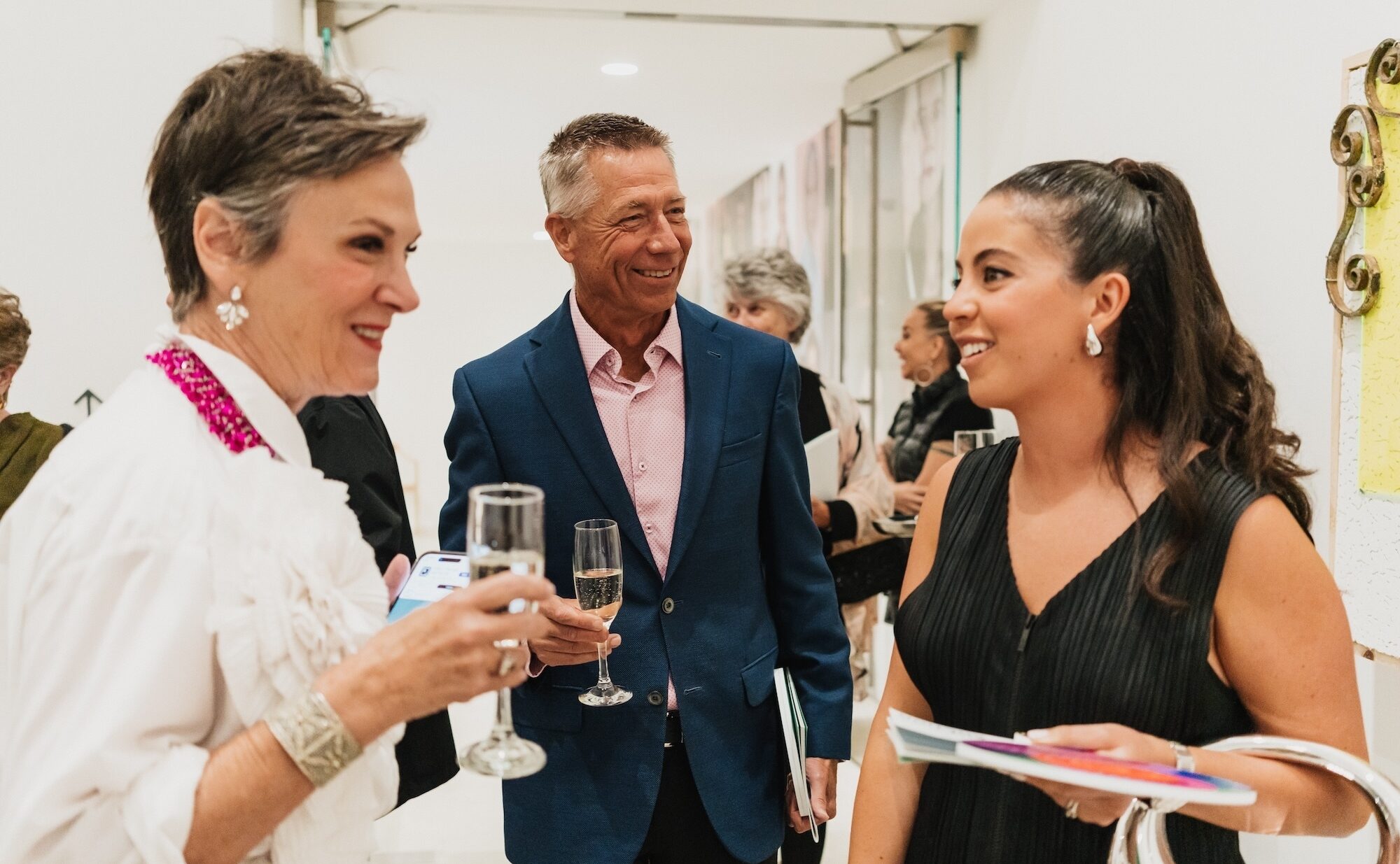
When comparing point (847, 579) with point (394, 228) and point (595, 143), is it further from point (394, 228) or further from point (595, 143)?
point (394, 228)

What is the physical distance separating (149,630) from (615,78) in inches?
187

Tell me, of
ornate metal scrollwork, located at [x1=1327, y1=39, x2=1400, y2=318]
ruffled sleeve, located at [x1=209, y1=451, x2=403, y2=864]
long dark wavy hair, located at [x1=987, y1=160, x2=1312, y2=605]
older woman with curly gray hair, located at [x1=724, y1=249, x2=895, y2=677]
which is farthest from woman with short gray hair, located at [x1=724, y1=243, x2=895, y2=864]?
ruffled sleeve, located at [x1=209, y1=451, x2=403, y2=864]

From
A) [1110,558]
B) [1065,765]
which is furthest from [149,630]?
[1110,558]

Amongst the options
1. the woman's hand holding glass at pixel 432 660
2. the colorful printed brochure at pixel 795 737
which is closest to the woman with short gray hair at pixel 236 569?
the woman's hand holding glass at pixel 432 660

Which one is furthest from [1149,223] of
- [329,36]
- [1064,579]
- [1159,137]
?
[329,36]

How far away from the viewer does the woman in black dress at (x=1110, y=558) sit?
1359mm

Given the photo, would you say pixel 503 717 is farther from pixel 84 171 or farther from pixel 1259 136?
pixel 84 171

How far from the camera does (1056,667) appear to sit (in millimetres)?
1471

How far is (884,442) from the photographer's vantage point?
457 cm

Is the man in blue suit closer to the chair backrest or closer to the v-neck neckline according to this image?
the v-neck neckline

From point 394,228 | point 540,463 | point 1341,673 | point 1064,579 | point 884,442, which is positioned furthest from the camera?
point 884,442

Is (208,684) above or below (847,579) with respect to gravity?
above

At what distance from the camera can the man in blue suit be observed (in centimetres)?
191

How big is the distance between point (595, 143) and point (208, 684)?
52.3 inches
